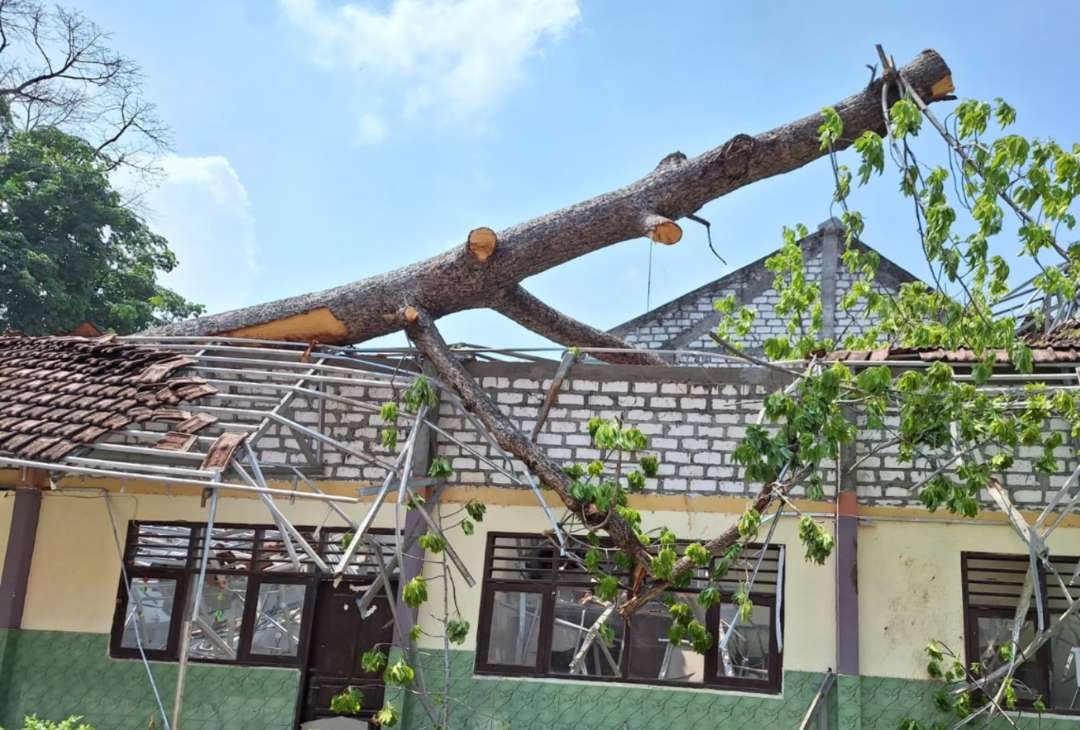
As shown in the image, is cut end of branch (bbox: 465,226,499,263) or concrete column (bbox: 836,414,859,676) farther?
cut end of branch (bbox: 465,226,499,263)

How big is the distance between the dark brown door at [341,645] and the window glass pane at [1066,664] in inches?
196

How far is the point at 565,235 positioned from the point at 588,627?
3076mm

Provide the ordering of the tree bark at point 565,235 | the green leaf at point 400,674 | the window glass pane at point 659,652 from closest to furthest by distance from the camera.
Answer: the green leaf at point 400,674 → the tree bark at point 565,235 → the window glass pane at point 659,652

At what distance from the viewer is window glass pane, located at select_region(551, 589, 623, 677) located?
8188 millimetres

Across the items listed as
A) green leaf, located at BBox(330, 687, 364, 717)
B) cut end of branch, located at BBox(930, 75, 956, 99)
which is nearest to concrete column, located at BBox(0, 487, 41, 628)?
green leaf, located at BBox(330, 687, 364, 717)

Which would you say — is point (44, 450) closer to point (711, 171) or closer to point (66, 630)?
point (66, 630)

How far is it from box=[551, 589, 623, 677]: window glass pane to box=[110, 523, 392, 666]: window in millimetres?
1495

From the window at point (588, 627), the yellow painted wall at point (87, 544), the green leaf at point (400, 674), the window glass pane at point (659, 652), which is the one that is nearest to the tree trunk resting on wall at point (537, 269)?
the window at point (588, 627)

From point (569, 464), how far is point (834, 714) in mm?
2689

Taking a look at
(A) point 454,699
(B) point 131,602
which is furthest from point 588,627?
(B) point 131,602

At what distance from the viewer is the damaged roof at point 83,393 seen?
22.5ft

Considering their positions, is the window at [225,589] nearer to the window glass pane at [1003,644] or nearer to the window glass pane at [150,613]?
the window glass pane at [150,613]

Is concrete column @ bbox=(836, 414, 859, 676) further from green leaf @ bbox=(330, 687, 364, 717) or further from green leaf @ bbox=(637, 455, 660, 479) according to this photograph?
green leaf @ bbox=(330, 687, 364, 717)

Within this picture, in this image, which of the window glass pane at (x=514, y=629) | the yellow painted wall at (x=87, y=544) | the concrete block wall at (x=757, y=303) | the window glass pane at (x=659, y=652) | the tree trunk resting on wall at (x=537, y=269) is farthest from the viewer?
the concrete block wall at (x=757, y=303)
